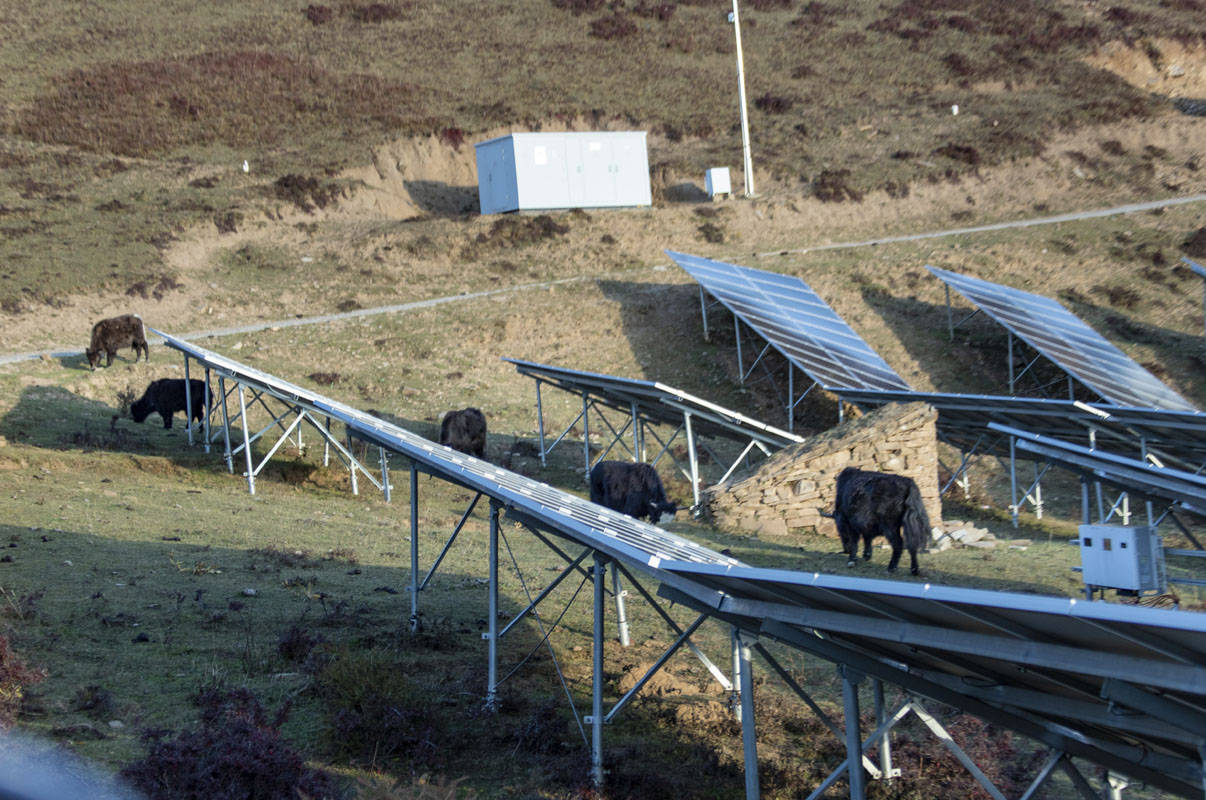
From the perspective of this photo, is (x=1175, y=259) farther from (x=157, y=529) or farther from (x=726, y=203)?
(x=157, y=529)

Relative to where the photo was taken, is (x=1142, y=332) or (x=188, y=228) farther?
(x=188, y=228)

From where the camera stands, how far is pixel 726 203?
164 ft

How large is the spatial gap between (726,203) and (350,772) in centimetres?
4326

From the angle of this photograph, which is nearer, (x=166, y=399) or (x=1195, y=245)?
(x=166, y=399)

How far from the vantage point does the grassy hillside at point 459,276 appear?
10969 mm

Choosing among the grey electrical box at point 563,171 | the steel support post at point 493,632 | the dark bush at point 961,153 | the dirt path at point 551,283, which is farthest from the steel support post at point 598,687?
the dark bush at point 961,153

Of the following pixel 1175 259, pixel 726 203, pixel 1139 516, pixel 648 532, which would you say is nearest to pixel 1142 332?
pixel 1175 259

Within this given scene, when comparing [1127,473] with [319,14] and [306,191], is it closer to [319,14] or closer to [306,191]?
[306,191]

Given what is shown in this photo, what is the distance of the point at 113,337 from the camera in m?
31.7

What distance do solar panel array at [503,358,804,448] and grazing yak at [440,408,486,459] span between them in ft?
6.30

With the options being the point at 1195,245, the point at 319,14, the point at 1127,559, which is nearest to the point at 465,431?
the point at 1127,559

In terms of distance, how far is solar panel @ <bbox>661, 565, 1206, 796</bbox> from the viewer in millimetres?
4859

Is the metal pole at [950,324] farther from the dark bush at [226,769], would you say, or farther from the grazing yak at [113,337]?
the dark bush at [226,769]

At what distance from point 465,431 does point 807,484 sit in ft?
32.9
